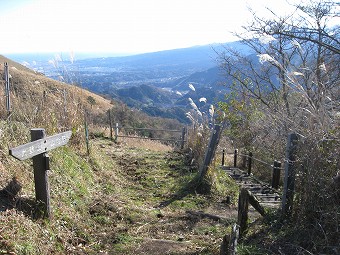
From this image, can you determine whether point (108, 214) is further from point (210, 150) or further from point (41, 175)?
point (210, 150)

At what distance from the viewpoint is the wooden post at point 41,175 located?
11.5 feet

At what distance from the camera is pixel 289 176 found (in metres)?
3.64

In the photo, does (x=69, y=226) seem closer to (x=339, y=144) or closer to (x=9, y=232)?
(x=9, y=232)

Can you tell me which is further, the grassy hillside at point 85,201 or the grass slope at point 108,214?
the grassy hillside at point 85,201

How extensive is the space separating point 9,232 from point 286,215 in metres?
2.78

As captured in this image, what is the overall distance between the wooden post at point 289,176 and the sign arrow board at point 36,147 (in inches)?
102

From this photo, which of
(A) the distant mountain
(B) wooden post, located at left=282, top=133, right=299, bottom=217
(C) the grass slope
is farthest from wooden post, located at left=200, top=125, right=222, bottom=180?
(A) the distant mountain

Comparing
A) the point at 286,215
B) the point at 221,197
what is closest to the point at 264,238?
the point at 286,215

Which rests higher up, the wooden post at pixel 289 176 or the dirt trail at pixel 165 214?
the wooden post at pixel 289 176

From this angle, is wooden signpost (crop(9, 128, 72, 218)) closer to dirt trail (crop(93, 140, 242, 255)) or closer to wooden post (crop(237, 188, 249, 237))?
dirt trail (crop(93, 140, 242, 255))

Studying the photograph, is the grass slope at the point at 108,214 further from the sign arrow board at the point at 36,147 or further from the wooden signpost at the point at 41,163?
the sign arrow board at the point at 36,147

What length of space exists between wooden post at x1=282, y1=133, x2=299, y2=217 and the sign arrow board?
102 inches

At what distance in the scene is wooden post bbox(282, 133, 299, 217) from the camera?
3.52m

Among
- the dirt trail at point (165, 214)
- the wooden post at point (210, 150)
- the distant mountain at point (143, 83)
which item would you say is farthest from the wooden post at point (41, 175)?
the distant mountain at point (143, 83)
